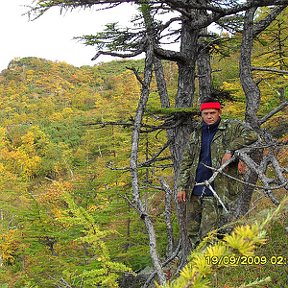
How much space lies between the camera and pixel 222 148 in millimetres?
3508

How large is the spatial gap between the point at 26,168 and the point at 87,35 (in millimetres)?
33562

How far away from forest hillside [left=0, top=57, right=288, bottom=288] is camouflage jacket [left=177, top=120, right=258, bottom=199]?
54 centimetres

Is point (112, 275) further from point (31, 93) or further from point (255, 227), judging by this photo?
point (31, 93)

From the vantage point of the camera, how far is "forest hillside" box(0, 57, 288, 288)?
5386 millimetres

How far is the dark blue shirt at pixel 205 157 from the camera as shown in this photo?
3.58 m

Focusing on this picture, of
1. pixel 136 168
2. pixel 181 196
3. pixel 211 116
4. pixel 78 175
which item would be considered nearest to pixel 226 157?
pixel 211 116

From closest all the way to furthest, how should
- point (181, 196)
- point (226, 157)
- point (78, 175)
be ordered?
point (226, 157) → point (181, 196) → point (78, 175)

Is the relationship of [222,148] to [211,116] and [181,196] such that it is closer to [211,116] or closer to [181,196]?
[211,116]

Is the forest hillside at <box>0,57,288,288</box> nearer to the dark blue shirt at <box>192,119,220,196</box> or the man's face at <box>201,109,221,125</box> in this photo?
the dark blue shirt at <box>192,119,220,196</box>

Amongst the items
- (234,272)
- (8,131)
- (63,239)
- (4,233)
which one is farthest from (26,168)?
(234,272)

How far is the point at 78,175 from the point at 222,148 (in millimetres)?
10631

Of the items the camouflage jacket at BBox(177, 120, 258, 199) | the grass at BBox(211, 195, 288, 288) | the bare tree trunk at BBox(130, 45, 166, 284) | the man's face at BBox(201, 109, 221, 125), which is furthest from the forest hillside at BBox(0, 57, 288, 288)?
the man's face at BBox(201, 109, 221, 125)

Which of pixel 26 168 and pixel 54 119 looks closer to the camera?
pixel 26 168

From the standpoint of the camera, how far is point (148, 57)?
114 inches
